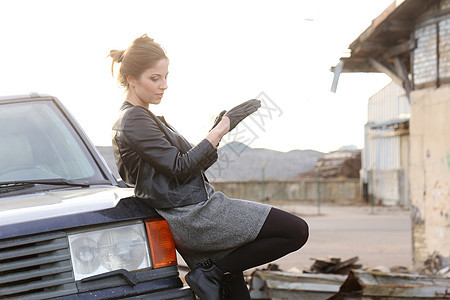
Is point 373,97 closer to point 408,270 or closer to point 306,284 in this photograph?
point 408,270

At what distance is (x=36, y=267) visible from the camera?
2664mm

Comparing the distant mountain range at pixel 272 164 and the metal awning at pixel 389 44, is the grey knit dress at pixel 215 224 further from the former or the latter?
the distant mountain range at pixel 272 164

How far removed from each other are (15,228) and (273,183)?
3173 centimetres

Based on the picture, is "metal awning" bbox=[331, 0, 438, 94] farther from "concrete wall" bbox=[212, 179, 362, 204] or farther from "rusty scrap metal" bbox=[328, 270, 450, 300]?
"concrete wall" bbox=[212, 179, 362, 204]

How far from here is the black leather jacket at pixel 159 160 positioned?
2953mm

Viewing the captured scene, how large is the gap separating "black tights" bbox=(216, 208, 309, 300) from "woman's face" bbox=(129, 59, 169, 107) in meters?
0.81

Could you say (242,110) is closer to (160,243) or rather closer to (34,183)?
(160,243)

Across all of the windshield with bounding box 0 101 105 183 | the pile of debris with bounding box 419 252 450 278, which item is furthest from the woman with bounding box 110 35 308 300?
the pile of debris with bounding box 419 252 450 278

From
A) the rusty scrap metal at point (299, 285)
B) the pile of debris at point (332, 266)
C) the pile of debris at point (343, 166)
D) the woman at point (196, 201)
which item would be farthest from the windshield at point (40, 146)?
the pile of debris at point (343, 166)

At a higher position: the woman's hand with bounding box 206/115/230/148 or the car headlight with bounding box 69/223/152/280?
the woman's hand with bounding box 206/115/230/148

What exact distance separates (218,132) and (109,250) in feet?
2.41

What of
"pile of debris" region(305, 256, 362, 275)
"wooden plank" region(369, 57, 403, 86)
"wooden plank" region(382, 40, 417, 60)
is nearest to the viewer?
"pile of debris" region(305, 256, 362, 275)

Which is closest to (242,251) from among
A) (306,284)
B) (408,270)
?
(306,284)

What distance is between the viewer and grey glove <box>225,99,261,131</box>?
308 centimetres
